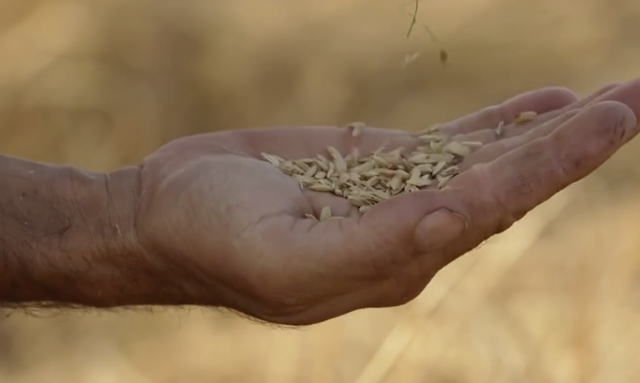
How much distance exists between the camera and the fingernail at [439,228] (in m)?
0.54

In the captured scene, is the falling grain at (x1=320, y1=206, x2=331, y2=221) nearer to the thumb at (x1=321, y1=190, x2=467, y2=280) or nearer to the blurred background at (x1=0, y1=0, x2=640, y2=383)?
the thumb at (x1=321, y1=190, x2=467, y2=280)

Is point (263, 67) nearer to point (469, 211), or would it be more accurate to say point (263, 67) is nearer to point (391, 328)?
point (391, 328)

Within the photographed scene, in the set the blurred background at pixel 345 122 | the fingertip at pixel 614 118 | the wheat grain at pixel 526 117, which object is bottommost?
the blurred background at pixel 345 122

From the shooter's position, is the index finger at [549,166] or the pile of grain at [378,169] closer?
the index finger at [549,166]

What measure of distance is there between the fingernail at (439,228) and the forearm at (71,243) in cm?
32

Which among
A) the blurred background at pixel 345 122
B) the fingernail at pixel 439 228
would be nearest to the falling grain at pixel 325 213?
the fingernail at pixel 439 228

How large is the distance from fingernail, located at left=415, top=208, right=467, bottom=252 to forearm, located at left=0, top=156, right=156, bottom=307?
32 cm

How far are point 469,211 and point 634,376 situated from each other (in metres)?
0.67

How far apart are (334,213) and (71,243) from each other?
0.28 meters

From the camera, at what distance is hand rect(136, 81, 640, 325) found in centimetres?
56

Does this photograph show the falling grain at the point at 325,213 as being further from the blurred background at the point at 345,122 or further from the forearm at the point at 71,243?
the blurred background at the point at 345,122

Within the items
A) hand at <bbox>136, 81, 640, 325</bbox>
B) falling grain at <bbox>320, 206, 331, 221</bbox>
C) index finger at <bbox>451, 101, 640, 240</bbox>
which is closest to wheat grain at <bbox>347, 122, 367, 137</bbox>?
hand at <bbox>136, 81, 640, 325</bbox>

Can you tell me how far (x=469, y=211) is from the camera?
56 centimetres

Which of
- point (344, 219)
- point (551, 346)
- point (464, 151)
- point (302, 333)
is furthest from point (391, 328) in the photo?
point (344, 219)
